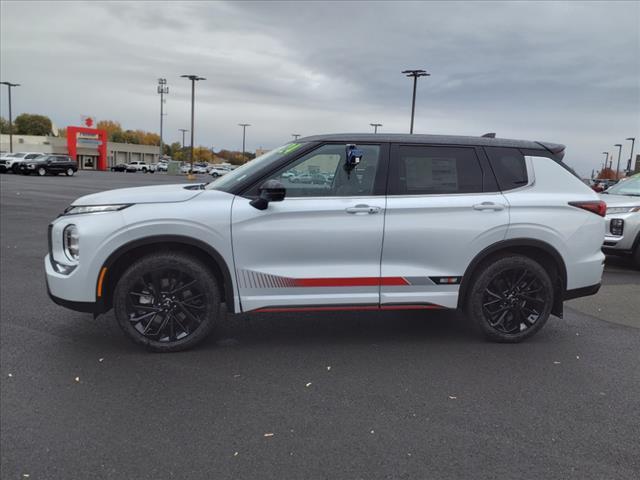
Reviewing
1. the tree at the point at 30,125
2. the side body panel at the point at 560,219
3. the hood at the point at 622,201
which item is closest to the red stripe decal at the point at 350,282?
the side body panel at the point at 560,219

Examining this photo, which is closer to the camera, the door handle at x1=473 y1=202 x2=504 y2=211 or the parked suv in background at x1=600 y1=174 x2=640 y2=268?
the door handle at x1=473 y1=202 x2=504 y2=211

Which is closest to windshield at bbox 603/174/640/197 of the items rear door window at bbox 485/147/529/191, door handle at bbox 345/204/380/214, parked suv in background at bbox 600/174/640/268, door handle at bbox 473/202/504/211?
parked suv in background at bbox 600/174/640/268

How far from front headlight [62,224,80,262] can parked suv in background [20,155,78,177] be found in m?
40.4

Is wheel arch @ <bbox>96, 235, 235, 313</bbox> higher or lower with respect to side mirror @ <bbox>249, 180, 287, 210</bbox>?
lower

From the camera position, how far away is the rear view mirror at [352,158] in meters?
4.30

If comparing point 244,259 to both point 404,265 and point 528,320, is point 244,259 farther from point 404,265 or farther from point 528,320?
point 528,320

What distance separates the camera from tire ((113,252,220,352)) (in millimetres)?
4044

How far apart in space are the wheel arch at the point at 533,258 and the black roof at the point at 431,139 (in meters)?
0.91

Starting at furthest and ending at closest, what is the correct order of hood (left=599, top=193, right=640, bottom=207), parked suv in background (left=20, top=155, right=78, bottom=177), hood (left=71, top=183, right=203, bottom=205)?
parked suv in background (left=20, top=155, right=78, bottom=177) < hood (left=599, top=193, right=640, bottom=207) < hood (left=71, top=183, right=203, bottom=205)

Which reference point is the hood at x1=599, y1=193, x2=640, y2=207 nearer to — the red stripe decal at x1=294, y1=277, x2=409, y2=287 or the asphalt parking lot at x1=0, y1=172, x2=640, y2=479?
the asphalt parking lot at x1=0, y1=172, x2=640, y2=479

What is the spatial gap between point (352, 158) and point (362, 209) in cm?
45

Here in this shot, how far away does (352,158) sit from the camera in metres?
4.30

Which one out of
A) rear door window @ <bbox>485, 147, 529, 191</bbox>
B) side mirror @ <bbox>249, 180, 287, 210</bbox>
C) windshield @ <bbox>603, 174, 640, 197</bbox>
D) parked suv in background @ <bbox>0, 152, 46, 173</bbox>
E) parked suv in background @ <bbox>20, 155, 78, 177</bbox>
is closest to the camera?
side mirror @ <bbox>249, 180, 287, 210</bbox>

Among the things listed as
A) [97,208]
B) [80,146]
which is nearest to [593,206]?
[97,208]
